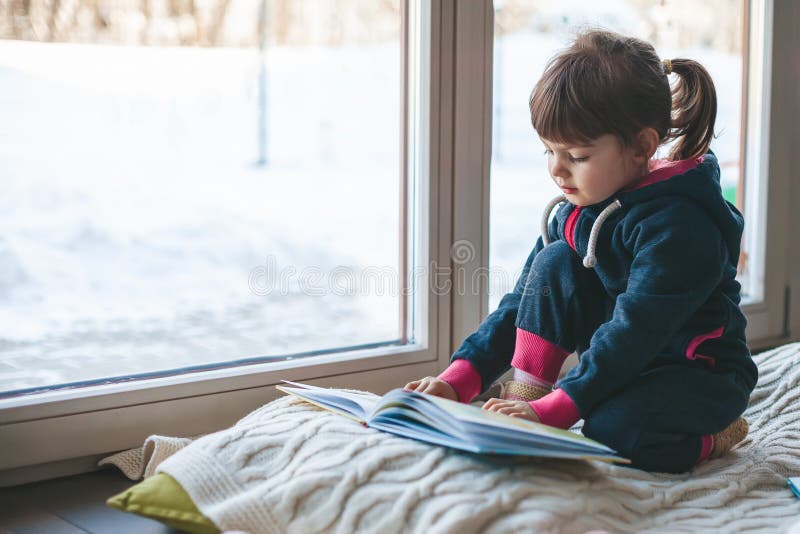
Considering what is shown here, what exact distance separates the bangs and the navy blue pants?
0.18 meters

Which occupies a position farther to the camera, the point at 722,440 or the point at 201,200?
the point at 201,200

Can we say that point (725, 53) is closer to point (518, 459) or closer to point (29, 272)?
point (518, 459)

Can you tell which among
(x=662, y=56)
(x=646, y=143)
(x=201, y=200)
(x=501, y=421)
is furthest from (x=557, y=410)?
(x=662, y=56)

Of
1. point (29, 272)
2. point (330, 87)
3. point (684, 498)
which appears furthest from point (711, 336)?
point (29, 272)

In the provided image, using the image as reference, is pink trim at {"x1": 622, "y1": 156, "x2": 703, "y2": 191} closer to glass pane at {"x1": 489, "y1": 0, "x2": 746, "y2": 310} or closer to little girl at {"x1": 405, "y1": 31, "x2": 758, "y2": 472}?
little girl at {"x1": 405, "y1": 31, "x2": 758, "y2": 472}

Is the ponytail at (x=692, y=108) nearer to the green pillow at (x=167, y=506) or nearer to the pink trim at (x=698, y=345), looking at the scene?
the pink trim at (x=698, y=345)

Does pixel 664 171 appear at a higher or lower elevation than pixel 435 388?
higher

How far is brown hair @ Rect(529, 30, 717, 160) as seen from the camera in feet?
3.65

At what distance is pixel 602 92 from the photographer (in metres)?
1.11

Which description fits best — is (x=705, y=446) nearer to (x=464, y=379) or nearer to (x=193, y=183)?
(x=464, y=379)

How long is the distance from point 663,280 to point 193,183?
0.81 m

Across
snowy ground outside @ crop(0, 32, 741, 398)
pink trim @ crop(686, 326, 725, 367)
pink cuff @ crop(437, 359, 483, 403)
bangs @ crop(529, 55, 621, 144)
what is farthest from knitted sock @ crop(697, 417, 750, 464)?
snowy ground outside @ crop(0, 32, 741, 398)

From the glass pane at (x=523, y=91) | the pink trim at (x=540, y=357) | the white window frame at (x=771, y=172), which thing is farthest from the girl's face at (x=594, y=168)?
the white window frame at (x=771, y=172)

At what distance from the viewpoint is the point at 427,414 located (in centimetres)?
100
